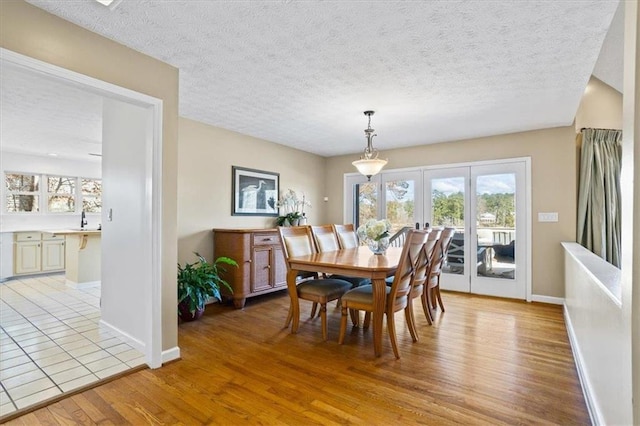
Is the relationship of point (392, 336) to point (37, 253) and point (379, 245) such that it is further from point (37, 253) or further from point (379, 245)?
point (37, 253)

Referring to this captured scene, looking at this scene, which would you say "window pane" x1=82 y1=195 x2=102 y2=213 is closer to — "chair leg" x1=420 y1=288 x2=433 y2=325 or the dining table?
the dining table

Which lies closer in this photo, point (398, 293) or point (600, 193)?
point (398, 293)

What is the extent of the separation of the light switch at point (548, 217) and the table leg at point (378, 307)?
10.0ft

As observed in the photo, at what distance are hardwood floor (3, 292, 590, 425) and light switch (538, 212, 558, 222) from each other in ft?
5.09

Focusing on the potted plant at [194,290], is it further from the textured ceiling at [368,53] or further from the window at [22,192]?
the window at [22,192]

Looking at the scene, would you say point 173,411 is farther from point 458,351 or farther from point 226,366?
point 458,351

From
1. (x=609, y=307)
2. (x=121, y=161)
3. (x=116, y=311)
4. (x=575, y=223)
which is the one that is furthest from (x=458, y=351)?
(x=121, y=161)

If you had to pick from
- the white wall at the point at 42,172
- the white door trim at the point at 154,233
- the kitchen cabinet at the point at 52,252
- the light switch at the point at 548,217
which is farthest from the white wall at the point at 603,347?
the white wall at the point at 42,172

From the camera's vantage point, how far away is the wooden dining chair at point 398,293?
105 inches

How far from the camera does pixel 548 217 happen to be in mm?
4336

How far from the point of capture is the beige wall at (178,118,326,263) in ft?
13.3

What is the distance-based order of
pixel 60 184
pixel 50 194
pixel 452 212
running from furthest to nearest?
pixel 60 184 → pixel 50 194 → pixel 452 212

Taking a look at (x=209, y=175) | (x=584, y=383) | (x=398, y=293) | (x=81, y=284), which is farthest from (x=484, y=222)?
(x=81, y=284)

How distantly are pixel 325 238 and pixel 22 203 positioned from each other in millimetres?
6287
